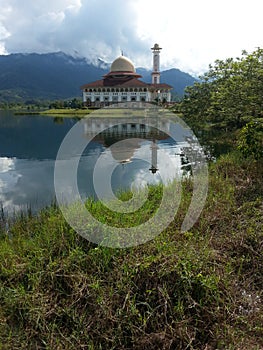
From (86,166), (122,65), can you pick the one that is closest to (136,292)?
(86,166)

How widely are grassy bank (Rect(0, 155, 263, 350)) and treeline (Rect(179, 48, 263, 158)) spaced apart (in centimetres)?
348

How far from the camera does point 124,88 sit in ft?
189

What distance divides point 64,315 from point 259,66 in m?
11.7

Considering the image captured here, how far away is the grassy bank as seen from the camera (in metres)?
2.90

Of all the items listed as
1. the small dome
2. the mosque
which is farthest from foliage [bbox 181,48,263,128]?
the small dome

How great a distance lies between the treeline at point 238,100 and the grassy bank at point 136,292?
3.48 meters

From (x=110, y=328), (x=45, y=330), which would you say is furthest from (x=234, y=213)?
(x=45, y=330)

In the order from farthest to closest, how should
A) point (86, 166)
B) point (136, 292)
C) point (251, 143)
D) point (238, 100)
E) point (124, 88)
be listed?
point (124, 88) → point (238, 100) → point (86, 166) → point (251, 143) → point (136, 292)

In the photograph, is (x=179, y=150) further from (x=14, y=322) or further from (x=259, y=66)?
(x=14, y=322)

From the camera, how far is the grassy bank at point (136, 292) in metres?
2.90

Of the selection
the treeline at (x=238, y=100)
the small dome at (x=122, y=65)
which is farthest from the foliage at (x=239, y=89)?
the small dome at (x=122, y=65)

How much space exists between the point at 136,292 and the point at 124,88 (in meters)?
57.1

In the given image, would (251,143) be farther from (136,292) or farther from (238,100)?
(238,100)

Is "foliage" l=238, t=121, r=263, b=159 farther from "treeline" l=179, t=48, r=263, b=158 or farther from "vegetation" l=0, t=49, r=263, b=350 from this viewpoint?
"vegetation" l=0, t=49, r=263, b=350
